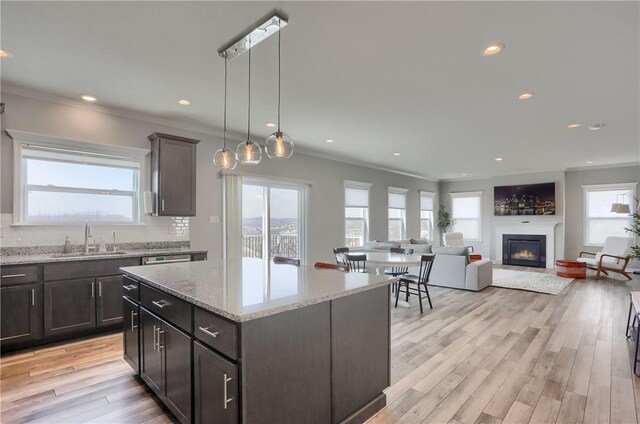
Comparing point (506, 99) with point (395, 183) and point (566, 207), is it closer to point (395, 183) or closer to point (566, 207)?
point (395, 183)

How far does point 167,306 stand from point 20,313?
233cm

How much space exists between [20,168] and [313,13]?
3.65 metres

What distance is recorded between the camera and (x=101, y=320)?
364 centimetres

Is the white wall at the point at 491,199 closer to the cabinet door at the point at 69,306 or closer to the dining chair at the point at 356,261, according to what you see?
the dining chair at the point at 356,261

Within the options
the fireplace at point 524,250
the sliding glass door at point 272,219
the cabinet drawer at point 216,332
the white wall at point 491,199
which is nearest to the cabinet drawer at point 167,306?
the cabinet drawer at point 216,332

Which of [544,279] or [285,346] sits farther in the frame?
[544,279]

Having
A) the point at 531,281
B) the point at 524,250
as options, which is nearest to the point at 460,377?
the point at 531,281

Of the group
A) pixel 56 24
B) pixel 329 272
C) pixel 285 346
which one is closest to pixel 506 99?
pixel 329 272

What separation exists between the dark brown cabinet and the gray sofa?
5353 millimetres

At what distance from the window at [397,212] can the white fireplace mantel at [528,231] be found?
303cm

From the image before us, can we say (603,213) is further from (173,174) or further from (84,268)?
(84,268)

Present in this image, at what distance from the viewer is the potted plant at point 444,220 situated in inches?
431

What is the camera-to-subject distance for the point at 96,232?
4074mm

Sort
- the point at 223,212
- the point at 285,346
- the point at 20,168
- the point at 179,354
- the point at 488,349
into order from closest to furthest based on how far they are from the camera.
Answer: the point at 285,346 → the point at 179,354 → the point at 488,349 → the point at 20,168 → the point at 223,212
